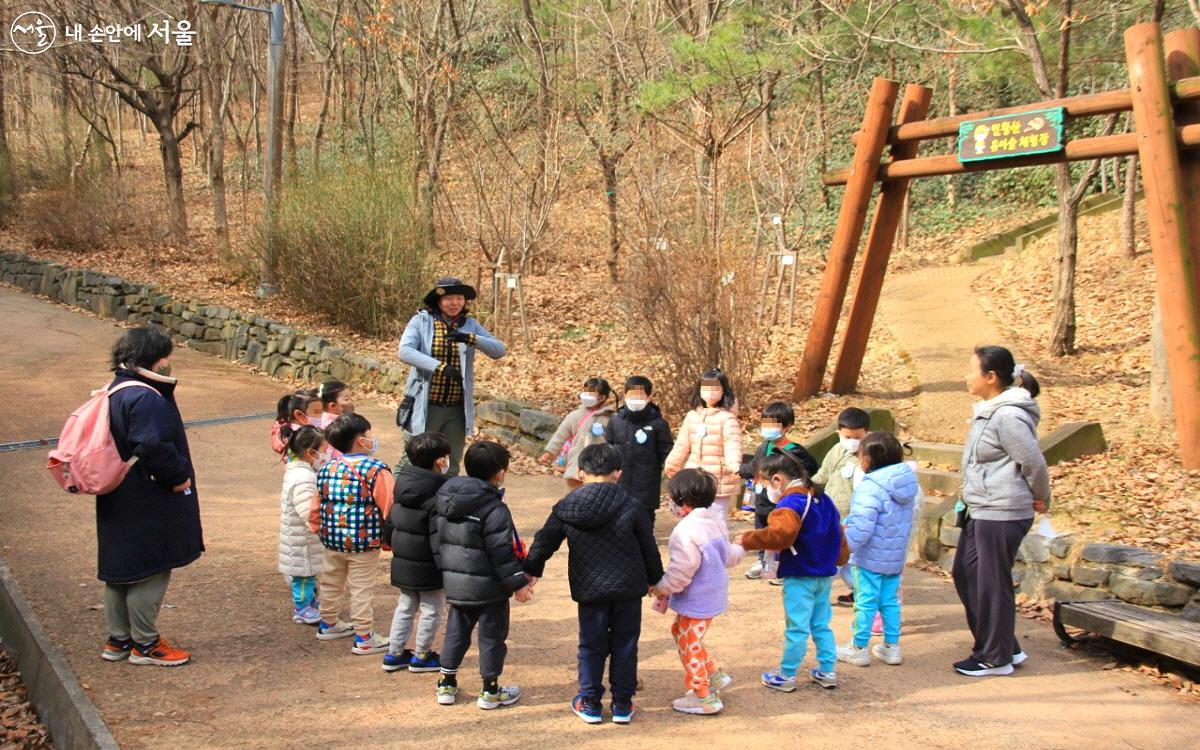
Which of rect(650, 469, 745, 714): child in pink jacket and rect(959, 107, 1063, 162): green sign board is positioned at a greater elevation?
rect(959, 107, 1063, 162): green sign board

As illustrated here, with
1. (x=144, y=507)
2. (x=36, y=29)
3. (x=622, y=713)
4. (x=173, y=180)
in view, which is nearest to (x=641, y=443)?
(x=622, y=713)

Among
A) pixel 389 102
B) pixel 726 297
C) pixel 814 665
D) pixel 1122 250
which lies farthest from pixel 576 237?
pixel 814 665

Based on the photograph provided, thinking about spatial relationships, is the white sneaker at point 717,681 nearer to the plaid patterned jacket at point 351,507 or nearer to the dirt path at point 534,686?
the dirt path at point 534,686

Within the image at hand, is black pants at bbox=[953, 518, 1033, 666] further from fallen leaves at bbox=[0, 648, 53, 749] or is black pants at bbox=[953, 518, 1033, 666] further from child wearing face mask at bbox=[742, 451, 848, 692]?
fallen leaves at bbox=[0, 648, 53, 749]

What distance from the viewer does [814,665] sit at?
5477 millimetres

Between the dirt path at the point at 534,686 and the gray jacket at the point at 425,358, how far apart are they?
1148 mm

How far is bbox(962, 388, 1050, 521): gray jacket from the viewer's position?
513cm

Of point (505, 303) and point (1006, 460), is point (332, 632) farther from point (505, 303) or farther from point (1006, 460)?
point (505, 303)

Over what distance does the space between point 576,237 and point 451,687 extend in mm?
20718

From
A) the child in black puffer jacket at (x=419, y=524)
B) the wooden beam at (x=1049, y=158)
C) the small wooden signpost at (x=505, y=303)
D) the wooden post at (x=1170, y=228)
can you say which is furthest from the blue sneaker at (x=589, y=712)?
the small wooden signpost at (x=505, y=303)

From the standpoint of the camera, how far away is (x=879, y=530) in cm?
538

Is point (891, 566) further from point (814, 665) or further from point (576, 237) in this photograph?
point (576, 237)

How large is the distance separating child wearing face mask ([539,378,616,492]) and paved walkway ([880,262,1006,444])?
4.12 m


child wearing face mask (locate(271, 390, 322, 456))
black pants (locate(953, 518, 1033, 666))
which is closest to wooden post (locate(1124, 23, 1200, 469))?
black pants (locate(953, 518, 1033, 666))
